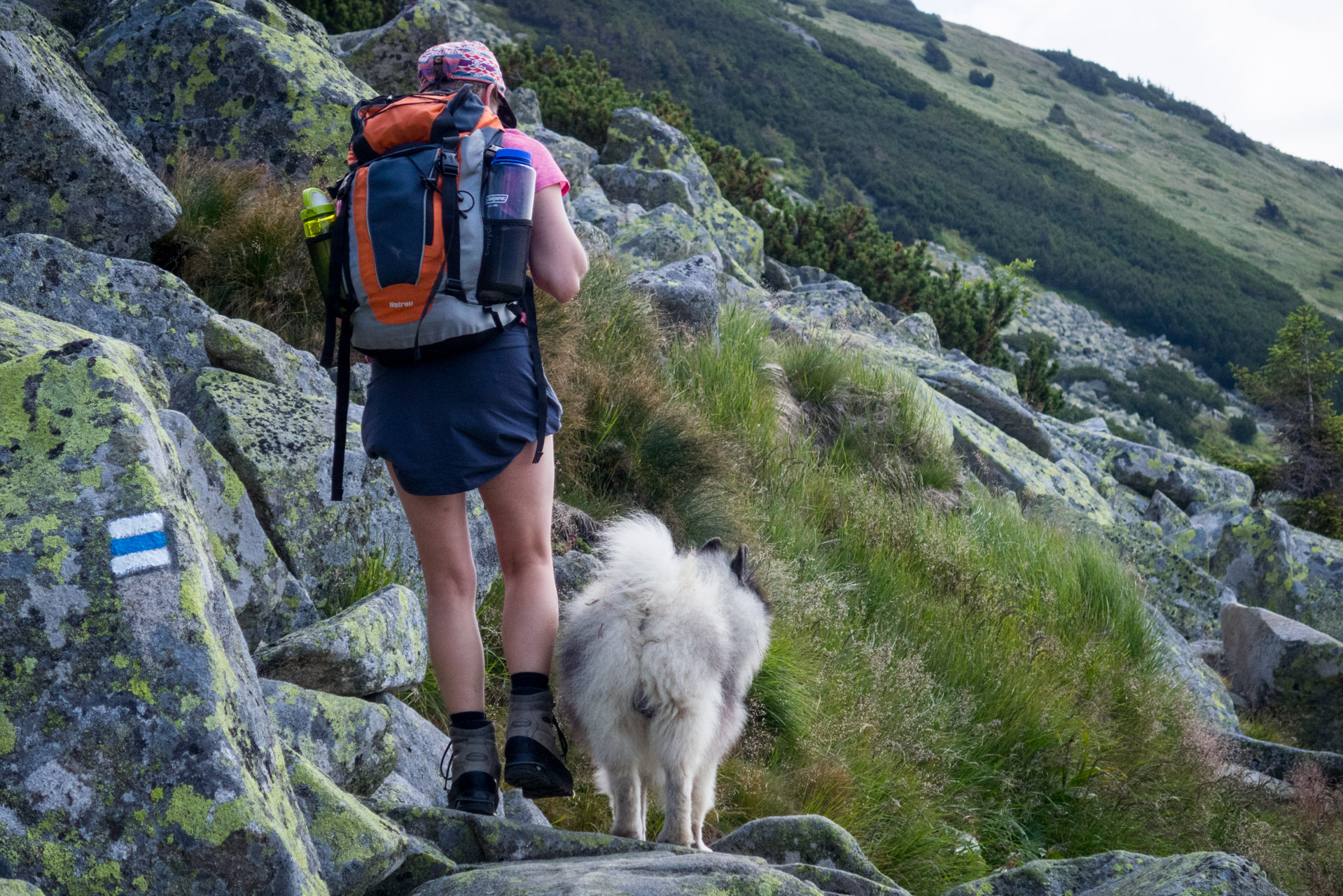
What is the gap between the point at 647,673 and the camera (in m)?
2.93

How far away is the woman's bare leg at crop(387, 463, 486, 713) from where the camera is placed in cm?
287

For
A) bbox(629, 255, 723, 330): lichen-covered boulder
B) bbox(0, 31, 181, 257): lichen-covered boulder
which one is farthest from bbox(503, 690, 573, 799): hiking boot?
bbox(629, 255, 723, 330): lichen-covered boulder

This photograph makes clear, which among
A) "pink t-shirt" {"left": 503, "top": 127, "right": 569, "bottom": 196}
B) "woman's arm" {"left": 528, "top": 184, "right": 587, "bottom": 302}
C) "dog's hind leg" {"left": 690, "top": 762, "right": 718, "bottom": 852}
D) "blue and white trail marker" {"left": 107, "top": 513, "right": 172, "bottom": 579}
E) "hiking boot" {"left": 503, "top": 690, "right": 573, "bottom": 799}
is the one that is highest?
"pink t-shirt" {"left": 503, "top": 127, "right": 569, "bottom": 196}

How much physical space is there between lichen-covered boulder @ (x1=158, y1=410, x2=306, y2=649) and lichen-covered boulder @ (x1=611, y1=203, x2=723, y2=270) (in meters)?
6.33

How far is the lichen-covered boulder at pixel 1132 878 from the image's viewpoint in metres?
2.34

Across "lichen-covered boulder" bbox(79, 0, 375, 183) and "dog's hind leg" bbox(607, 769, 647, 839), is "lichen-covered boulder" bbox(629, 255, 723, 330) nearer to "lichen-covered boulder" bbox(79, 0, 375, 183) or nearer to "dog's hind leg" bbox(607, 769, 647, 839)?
"lichen-covered boulder" bbox(79, 0, 375, 183)

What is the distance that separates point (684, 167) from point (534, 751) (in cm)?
1343

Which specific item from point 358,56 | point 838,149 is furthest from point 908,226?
point 358,56

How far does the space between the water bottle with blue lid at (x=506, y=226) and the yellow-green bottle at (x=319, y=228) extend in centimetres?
51

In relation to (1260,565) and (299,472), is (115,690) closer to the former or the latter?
(299,472)

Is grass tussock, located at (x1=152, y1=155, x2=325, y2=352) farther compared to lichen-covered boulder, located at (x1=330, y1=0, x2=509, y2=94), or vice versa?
lichen-covered boulder, located at (x1=330, y1=0, x2=509, y2=94)

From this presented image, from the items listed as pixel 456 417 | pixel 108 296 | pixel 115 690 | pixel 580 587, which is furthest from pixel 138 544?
pixel 108 296

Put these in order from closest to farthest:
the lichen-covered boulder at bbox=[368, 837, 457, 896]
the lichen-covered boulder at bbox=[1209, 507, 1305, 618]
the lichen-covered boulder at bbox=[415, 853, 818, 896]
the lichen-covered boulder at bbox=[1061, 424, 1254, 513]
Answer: the lichen-covered boulder at bbox=[415, 853, 818, 896] → the lichen-covered boulder at bbox=[368, 837, 457, 896] → the lichen-covered boulder at bbox=[1209, 507, 1305, 618] → the lichen-covered boulder at bbox=[1061, 424, 1254, 513]

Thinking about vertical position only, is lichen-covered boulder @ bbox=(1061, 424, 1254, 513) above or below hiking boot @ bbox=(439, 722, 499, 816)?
below
